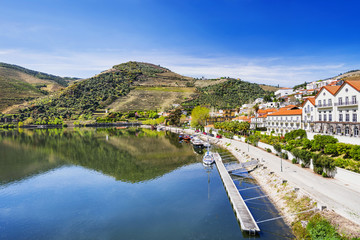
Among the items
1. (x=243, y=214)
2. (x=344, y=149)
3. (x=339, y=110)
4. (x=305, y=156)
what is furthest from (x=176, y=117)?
(x=243, y=214)

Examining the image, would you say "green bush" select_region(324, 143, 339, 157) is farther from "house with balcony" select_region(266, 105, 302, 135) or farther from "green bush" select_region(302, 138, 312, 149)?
"house with balcony" select_region(266, 105, 302, 135)

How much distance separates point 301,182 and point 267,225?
27.9ft

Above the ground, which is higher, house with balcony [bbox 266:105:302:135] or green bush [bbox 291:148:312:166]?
house with balcony [bbox 266:105:302:135]

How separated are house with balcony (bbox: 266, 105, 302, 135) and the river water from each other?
87.7 feet

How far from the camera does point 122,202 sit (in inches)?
1219

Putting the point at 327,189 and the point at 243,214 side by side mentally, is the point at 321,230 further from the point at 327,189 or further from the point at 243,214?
the point at 327,189

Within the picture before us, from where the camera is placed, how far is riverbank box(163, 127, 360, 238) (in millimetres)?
18062

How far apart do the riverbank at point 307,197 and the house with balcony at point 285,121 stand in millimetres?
26753

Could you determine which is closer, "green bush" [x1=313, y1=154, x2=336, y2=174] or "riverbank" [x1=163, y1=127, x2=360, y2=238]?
"riverbank" [x1=163, y1=127, x2=360, y2=238]

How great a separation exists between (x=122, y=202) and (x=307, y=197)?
75.7ft

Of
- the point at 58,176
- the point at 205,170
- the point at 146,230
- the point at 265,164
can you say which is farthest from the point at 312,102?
the point at 58,176

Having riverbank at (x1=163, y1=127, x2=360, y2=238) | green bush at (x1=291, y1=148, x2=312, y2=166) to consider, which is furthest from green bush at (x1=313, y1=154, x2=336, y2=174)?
green bush at (x1=291, y1=148, x2=312, y2=166)

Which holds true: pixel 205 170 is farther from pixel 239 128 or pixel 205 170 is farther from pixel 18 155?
pixel 18 155

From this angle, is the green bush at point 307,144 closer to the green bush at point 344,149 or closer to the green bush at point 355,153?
the green bush at point 344,149
